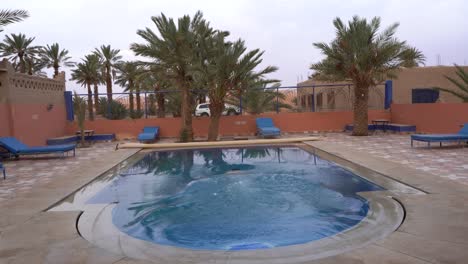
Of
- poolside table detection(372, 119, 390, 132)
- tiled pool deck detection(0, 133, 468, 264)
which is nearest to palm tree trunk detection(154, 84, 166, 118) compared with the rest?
tiled pool deck detection(0, 133, 468, 264)

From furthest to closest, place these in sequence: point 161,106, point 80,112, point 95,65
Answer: point 95,65, point 161,106, point 80,112

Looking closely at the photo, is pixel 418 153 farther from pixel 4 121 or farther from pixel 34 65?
pixel 34 65

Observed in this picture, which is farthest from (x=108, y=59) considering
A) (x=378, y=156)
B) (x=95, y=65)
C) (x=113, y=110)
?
(x=378, y=156)

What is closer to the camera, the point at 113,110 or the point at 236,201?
the point at 236,201

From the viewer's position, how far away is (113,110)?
22.5 meters

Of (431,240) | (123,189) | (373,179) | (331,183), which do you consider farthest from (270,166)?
(431,240)

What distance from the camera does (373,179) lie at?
9.22 metres

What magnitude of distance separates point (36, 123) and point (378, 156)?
44.2ft

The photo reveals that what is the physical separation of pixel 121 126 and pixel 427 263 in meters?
18.1

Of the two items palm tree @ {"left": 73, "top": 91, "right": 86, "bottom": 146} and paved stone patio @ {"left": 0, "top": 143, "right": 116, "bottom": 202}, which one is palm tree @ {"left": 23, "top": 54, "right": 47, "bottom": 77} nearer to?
palm tree @ {"left": 73, "top": 91, "right": 86, "bottom": 146}

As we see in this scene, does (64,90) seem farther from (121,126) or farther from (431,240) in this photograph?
(431,240)

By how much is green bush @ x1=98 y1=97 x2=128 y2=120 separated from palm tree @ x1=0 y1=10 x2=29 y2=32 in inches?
428

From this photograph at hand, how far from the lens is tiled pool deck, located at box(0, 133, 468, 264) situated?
15.6 feet

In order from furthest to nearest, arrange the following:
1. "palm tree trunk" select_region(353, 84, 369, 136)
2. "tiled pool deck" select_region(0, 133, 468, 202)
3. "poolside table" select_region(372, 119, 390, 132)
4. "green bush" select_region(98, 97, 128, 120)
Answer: "green bush" select_region(98, 97, 128, 120), "poolside table" select_region(372, 119, 390, 132), "palm tree trunk" select_region(353, 84, 369, 136), "tiled pool deck" select_region(0, 133, 468, 202)
